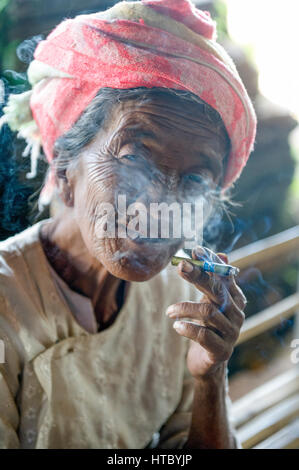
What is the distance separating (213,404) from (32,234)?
552 mm

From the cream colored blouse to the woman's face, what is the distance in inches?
6.1

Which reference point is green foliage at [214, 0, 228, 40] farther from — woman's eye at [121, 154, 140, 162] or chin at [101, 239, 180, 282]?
chin at [101, 239, 180, 282]

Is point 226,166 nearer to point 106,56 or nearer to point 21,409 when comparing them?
point 106,56

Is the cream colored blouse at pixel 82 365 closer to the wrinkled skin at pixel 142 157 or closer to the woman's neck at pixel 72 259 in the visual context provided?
the woman's neck at pixel 72 259

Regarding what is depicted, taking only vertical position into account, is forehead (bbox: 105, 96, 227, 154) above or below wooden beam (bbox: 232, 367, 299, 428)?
above

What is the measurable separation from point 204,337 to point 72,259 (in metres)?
0.34

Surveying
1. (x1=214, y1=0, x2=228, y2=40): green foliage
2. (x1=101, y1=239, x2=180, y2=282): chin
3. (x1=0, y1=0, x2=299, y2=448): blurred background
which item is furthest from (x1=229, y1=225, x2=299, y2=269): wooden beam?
(x1=214, y1=0, x2=228, y2=40): green foliage

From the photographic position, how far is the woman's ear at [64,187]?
82 cm

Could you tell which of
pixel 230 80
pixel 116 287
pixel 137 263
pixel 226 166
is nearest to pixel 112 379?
pixel 116 287

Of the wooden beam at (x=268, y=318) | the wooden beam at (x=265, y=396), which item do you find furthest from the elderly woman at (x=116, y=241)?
the wooden beam at (x=265, y=396)

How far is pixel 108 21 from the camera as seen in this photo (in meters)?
0.70

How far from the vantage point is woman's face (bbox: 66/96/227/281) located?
73 cm

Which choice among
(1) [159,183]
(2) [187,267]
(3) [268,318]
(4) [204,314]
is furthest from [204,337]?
(3) [268,318]

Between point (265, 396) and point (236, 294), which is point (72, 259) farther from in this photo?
point (265, 396)
